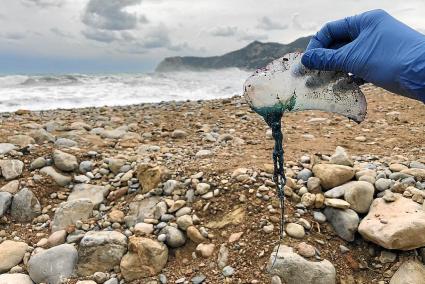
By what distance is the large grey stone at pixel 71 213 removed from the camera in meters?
4.39

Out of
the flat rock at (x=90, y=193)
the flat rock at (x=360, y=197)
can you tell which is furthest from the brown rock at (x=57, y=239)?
the flat rock at (x=360, y=197)

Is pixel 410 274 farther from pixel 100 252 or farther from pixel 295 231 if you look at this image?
pixel 100 252

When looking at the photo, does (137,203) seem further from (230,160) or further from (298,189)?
(298,189)

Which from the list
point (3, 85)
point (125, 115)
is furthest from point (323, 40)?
point (3, 85)

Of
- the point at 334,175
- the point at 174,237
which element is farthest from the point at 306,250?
the point at 174,237

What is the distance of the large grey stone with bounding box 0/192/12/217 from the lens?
462 cm

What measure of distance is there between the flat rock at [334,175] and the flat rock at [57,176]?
2.79 metres

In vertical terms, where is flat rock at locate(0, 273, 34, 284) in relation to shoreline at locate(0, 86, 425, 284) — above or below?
below

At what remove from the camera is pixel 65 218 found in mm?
4422

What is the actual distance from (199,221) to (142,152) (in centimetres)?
213

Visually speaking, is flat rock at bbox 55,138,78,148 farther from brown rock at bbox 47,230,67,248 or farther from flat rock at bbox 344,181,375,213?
flat rock at bbox 344,181,375,213

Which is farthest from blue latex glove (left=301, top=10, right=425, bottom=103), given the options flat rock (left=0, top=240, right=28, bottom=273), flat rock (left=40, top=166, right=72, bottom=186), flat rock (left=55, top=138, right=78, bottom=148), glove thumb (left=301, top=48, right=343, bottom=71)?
flat rock (left=55, top=138, right=78, bottom=148)

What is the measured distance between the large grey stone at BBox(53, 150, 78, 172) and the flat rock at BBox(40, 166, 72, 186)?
10cm

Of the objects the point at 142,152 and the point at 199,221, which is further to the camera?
the point at 142,152
